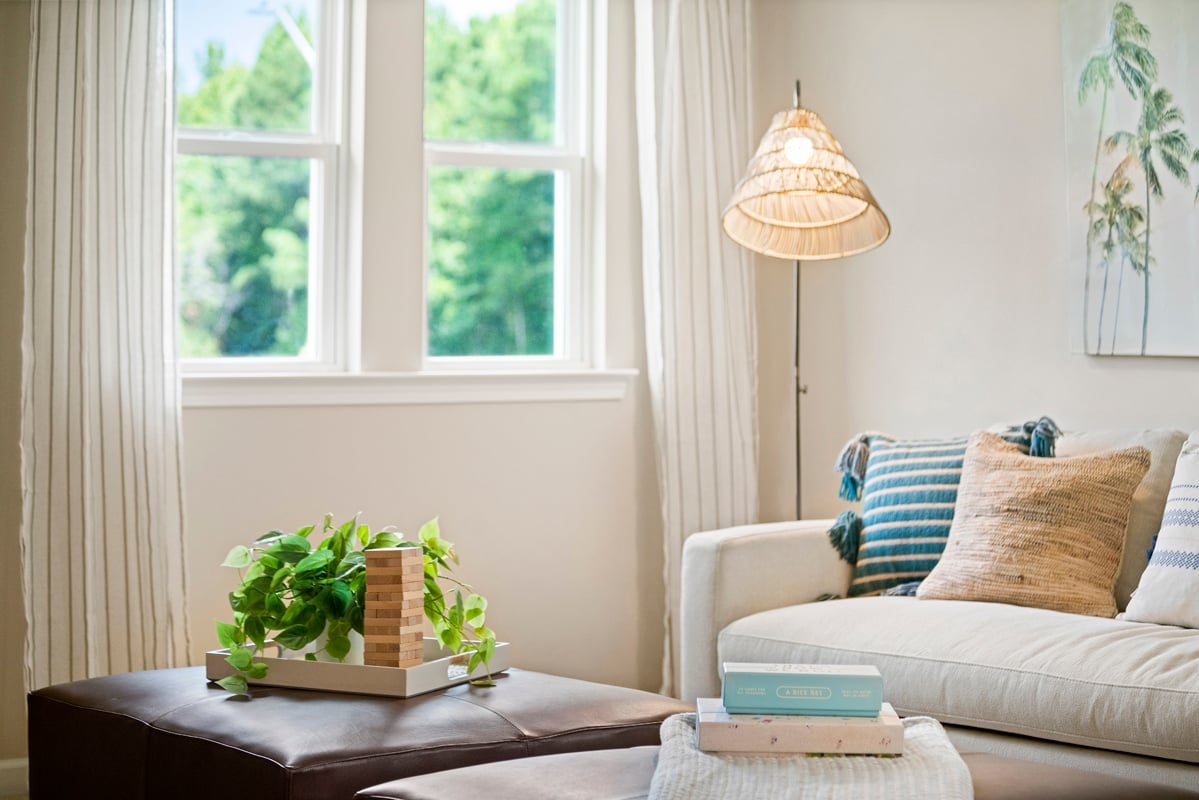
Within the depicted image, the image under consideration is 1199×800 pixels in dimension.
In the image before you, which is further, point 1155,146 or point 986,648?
point 1155,146

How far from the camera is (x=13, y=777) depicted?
123 inches

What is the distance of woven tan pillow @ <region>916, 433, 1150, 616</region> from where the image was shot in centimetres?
256

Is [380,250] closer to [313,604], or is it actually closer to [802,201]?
[802,201]

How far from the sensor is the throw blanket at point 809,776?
4.76 feet

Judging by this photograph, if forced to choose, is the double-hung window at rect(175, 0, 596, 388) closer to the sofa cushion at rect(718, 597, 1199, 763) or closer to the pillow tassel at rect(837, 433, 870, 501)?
the pillow tassel at rect(837, 433, 870, 501)

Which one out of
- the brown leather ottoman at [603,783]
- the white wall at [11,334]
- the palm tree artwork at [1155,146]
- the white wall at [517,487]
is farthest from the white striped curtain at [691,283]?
the brown leather ottoman at [603,783]

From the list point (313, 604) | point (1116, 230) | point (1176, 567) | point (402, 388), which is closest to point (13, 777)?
point (402, 388)

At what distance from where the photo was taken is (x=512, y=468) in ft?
12.0

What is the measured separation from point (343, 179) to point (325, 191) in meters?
0.06

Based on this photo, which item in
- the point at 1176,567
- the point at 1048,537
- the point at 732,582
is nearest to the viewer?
the point at 1176,567

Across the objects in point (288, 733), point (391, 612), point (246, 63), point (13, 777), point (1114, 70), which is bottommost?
point (13, 777)

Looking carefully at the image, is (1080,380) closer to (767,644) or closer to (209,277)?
(767,644)

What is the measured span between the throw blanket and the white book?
0.04ft

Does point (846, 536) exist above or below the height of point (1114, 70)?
below
